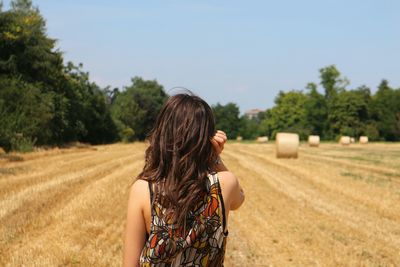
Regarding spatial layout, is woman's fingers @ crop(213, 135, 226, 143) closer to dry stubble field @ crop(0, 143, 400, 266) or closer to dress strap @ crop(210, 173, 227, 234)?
dress strap @ crop(210, 173, 227, 234)

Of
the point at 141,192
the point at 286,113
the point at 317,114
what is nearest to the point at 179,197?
the point at 141,192

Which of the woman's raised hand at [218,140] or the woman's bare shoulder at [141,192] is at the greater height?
the woman's raised hand at [218,140]

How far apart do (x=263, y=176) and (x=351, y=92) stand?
8133 centimetres

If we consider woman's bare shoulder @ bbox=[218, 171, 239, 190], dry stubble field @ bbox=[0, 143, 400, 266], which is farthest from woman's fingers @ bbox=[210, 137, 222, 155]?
dry stubble field @ bbox=[0, 143, 400, 266]

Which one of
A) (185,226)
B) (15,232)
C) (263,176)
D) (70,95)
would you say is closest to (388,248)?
(15,232)

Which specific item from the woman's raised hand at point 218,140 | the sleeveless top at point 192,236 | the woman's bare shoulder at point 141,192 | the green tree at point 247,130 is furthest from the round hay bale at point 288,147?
the green tree at point 247,130

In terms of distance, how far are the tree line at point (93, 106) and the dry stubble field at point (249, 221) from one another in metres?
2.05

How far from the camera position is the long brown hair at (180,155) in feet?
8.52

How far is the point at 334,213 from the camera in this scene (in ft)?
36.3

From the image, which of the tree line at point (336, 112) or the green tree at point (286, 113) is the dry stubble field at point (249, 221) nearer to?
the tree line at point (336, 112)

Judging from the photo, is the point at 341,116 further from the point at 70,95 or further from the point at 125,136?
the point at 70,95

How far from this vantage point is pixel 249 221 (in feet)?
32.5

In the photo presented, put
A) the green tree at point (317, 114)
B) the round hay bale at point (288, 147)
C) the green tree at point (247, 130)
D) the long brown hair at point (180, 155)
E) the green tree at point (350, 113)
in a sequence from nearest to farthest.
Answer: the long brown hair at point (180, 155)
the round hay bale at point (288, 147)
the green tree at point (350, 113)
the green tree at point (317, 114)
the green tree at point (247, 130)

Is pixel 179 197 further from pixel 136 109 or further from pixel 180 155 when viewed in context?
pixel 136 109
